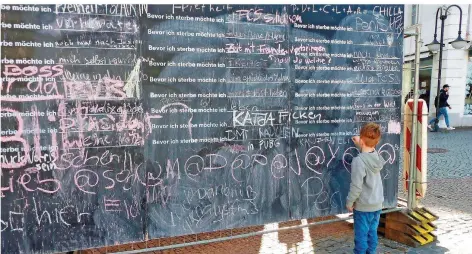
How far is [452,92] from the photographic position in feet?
58.1

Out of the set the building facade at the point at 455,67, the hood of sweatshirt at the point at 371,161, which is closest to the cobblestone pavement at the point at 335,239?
the hood of sweatshirt at the point at 371,161

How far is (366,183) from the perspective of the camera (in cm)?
372

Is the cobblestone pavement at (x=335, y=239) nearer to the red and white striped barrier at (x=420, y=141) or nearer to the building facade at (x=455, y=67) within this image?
the red and white striped barrier at (x=420, y=141)

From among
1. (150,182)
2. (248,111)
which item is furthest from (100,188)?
(248,111)

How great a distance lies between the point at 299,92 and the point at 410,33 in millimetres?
1743

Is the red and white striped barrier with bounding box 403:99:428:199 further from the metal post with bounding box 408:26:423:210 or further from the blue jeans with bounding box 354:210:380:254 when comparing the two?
the blue jeans with bounding box 354:210:380:254

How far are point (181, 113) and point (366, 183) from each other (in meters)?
1.82

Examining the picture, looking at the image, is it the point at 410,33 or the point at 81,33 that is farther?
the point at 410,33

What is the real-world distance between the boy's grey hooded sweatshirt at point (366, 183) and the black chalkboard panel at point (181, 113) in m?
0.63

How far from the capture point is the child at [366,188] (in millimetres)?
3643

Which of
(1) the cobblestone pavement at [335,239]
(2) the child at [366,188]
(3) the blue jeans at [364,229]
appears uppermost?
(2) the child at [366,188]

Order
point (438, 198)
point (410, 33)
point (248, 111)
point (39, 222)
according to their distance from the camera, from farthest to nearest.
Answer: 1. point (438, 198)
2. point (410, 33)
3. point (248, 111)
4. point (39, 222)

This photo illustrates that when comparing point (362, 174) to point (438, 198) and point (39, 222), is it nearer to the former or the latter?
point (39, 222)

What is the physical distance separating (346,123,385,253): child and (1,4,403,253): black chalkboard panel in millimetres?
595
